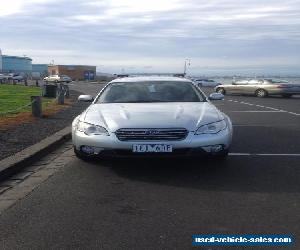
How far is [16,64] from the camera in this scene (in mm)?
143250

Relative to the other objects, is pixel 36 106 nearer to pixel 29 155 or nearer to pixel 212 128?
pixel 29 155

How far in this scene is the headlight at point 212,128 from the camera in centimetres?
685

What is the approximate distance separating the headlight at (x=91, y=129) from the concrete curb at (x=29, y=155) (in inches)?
41.6

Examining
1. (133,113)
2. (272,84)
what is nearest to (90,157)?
(133,113)

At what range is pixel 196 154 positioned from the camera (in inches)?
267

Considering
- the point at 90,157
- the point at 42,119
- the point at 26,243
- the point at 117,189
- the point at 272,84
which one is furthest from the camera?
the point at 272,84

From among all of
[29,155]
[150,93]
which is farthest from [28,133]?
[150,93]

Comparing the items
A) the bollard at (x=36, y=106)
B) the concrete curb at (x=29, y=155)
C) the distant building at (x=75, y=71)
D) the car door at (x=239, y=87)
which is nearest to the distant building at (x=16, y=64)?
the distant building at (x=75, y=71)

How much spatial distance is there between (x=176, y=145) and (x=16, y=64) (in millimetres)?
143186

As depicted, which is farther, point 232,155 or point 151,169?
point 232,155

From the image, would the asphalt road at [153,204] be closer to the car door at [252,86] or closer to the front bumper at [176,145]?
the front bumper at [176,145]

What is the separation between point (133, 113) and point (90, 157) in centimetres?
90

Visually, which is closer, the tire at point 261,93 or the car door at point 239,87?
the tire at point 261,93

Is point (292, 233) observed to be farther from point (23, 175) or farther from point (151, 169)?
point (23, 175)
